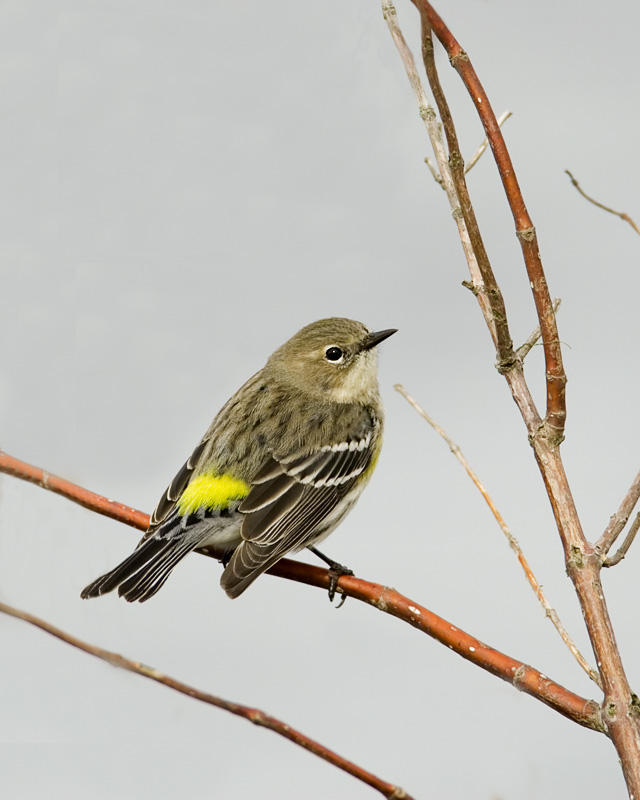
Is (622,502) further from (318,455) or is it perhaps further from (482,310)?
(318,455)

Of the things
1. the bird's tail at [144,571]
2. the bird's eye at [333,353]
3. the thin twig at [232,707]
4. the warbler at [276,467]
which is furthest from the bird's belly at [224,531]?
the thin twig at [232,707]

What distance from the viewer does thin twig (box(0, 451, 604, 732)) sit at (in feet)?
6.57

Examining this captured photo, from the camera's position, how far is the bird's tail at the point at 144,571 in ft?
10.8

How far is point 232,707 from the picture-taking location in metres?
1.45

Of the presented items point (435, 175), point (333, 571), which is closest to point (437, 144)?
point (435, 175)

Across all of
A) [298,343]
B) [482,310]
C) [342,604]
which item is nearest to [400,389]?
Result: [482,310]

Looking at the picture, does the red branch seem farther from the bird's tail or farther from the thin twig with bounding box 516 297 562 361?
the bird's tail

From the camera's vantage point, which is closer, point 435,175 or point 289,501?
point 435,175

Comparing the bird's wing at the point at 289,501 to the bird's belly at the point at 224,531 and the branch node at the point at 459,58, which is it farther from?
the branch node at the point at 459,58

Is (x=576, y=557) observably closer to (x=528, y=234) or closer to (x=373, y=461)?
(x=528, y=234)

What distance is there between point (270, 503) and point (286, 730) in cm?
223

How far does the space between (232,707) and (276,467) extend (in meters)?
2.44

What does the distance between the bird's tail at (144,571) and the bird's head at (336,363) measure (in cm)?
116

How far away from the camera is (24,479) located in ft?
9.95
